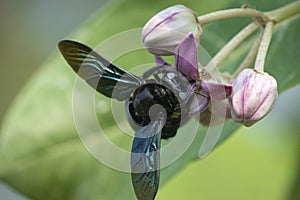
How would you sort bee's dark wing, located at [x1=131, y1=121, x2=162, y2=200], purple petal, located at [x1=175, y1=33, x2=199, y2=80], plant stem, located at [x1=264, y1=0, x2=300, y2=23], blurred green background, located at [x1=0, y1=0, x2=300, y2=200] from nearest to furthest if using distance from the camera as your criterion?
bee's dark wing, located at [x1=131, y1=121, x2=162, y2=200]
purple petal, located at [x1=175, y1=33, x2=199, y2=80]
plant stem, located at [x1=264, y1=0, x2=300, y2=23]
blurred green background, located at [x1=0, y1=0, x2=300, y2=200]

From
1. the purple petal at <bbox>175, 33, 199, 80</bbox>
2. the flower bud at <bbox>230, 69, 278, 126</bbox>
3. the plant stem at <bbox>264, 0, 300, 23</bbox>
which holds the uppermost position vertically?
the purple petal at <bbox>175, 33, 199, 80</bbox>

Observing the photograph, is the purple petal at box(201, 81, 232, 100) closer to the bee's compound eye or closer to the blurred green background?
the bee's compound eye

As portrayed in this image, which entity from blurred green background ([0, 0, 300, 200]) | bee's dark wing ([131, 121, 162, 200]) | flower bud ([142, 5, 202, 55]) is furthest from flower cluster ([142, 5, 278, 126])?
blurred green background ([0, 0, 300, 200])

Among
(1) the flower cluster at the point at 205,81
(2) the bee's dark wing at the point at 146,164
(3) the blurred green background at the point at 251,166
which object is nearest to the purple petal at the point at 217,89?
(1) the flower cluster at the point at 205,81

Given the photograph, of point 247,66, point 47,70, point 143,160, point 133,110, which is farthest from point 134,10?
point 143,160

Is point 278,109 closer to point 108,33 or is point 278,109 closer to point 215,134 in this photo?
point 108,33

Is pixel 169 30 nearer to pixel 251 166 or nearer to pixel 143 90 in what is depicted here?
pixel 143 90

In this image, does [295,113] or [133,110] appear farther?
[295,113]
